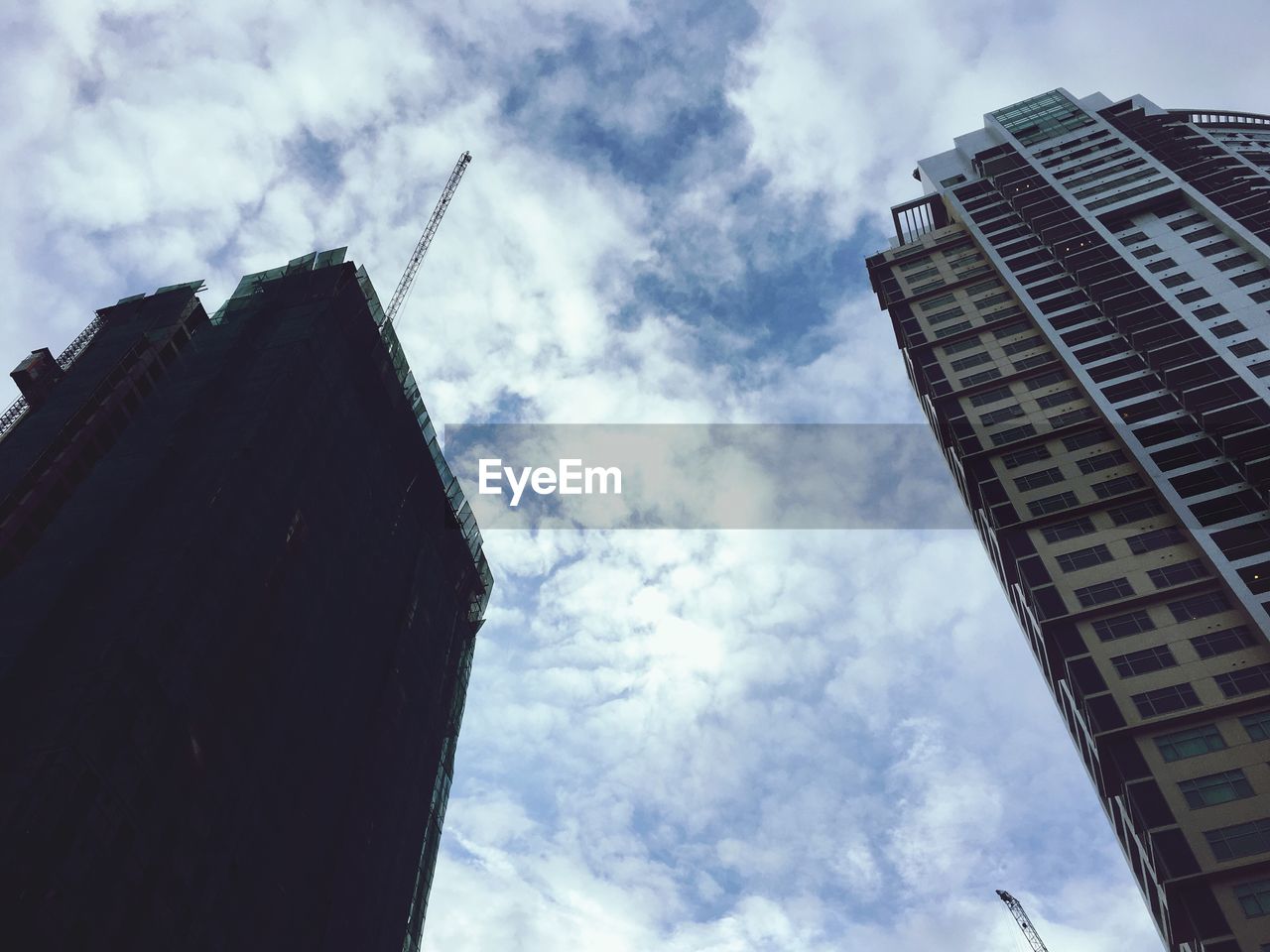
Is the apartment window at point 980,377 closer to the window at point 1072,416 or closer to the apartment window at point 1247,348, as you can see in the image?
the window at point 1072,416

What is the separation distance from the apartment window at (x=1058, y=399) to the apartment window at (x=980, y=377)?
5.54 m

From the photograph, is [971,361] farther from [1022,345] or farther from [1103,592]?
[1103,592]

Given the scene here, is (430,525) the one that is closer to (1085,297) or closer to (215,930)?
(215,930)

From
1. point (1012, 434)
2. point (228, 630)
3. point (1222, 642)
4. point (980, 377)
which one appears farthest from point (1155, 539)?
point (228, 630)

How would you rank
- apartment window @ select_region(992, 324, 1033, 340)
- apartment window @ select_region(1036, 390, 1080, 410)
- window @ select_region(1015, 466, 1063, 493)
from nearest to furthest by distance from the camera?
window @ select_region(1015, 466, 1063, 493) < apartment window @ select_region(1036, 390, 1080, 410) < apartment window @ select_region(992, 324, 1033, 340)

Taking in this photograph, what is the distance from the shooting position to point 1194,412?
6594 cm

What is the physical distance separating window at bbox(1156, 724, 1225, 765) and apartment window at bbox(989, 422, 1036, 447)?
92.4ft

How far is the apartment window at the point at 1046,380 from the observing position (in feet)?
257

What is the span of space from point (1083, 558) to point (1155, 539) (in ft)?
15.0

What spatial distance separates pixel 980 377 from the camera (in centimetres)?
8238

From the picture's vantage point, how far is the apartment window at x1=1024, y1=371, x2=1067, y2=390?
78.4 metres

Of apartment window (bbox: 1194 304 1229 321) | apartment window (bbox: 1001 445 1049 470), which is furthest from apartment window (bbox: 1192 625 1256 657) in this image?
apartment window (bbox: 1194 304 1229 321)

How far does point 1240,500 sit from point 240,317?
6693 centimetres

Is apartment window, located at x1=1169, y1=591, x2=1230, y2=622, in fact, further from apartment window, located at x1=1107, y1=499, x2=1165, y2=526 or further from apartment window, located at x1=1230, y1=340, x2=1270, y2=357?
apartment window, located at x1=1230, y1=340, x2=1270, y2=357
